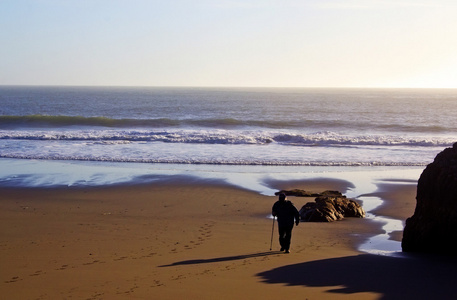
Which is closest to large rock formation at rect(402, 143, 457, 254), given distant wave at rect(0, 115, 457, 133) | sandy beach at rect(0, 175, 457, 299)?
sandy beach at rect(0, 175, 457, 299)

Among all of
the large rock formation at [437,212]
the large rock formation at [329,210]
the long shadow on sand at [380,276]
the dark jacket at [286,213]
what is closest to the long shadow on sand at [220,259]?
the dark jacket at [286,213]

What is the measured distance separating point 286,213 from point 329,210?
3141mm

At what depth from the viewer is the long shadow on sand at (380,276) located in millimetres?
7861

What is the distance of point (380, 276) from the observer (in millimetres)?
8516

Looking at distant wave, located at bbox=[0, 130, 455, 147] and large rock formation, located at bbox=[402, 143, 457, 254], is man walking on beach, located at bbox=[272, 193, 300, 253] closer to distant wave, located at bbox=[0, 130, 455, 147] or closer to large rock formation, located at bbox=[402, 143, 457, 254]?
large rock formation, located at bbox=[402, 143, 457, 254]

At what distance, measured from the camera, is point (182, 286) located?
798 centimetres

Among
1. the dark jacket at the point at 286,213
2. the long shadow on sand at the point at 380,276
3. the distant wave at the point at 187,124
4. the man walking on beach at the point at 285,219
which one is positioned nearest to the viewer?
the long shadow on sand at the point at 380,276

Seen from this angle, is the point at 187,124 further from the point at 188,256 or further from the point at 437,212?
the point at 437,212

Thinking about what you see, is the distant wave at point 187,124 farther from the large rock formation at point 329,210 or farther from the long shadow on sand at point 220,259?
the long shadow on sand at point 220,259

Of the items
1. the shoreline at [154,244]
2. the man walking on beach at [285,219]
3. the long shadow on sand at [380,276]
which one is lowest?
the shoreline at [154,244]

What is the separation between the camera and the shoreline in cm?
796

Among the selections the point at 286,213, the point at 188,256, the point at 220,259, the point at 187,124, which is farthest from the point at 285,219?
the point at 187,124

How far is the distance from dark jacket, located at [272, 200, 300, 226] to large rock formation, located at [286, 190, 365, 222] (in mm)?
2750

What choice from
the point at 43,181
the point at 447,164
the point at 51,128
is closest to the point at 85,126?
the point at 51,128
